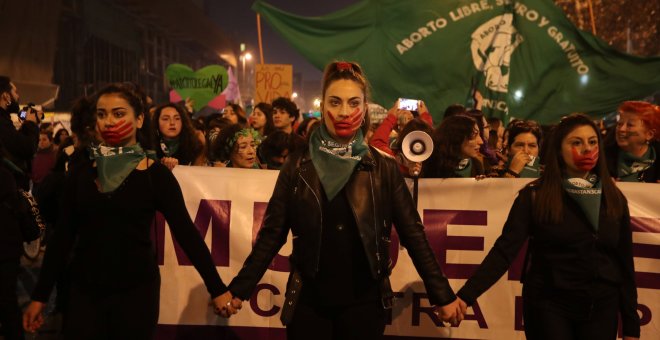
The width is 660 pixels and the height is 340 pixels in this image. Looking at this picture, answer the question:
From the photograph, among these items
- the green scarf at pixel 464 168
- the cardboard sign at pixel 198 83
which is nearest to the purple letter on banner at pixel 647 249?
the green scarf at pixel 464 168

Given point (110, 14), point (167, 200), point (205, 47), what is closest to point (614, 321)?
point (167, 200)

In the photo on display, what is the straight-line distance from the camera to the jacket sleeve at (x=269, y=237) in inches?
134

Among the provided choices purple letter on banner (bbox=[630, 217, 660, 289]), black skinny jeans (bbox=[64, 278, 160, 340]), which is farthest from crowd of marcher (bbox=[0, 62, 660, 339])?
purple letter on banner (bbox=[630, 217, 660, 289])

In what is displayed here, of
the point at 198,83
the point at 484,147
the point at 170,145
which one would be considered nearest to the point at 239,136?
the point at 170,145

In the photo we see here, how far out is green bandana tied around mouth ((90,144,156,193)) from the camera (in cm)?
348

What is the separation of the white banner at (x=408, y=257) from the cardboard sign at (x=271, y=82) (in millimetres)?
6980

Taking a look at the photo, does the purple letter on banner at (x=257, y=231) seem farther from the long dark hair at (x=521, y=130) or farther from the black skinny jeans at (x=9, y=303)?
the long dark hair at (x=521, y=130)

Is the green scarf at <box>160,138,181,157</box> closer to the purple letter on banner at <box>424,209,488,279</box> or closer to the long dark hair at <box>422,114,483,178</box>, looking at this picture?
the long dark hair at <box>422,114,483,178</box>

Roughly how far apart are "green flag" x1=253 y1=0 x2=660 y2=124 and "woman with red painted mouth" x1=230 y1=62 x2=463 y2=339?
3.88 meters

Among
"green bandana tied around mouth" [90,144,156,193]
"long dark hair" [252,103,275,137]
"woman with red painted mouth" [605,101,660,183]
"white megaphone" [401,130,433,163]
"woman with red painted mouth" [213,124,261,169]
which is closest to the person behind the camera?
"green bandana tied around mouth" [90,144,156,193]

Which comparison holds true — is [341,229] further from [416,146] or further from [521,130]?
[521,130]

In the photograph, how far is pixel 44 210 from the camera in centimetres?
491

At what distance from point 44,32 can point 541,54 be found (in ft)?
72.7

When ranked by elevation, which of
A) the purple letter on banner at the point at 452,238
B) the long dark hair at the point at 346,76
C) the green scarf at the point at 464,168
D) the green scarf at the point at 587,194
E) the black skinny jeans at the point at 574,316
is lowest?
the black skinny jeans at the point at 574,316
